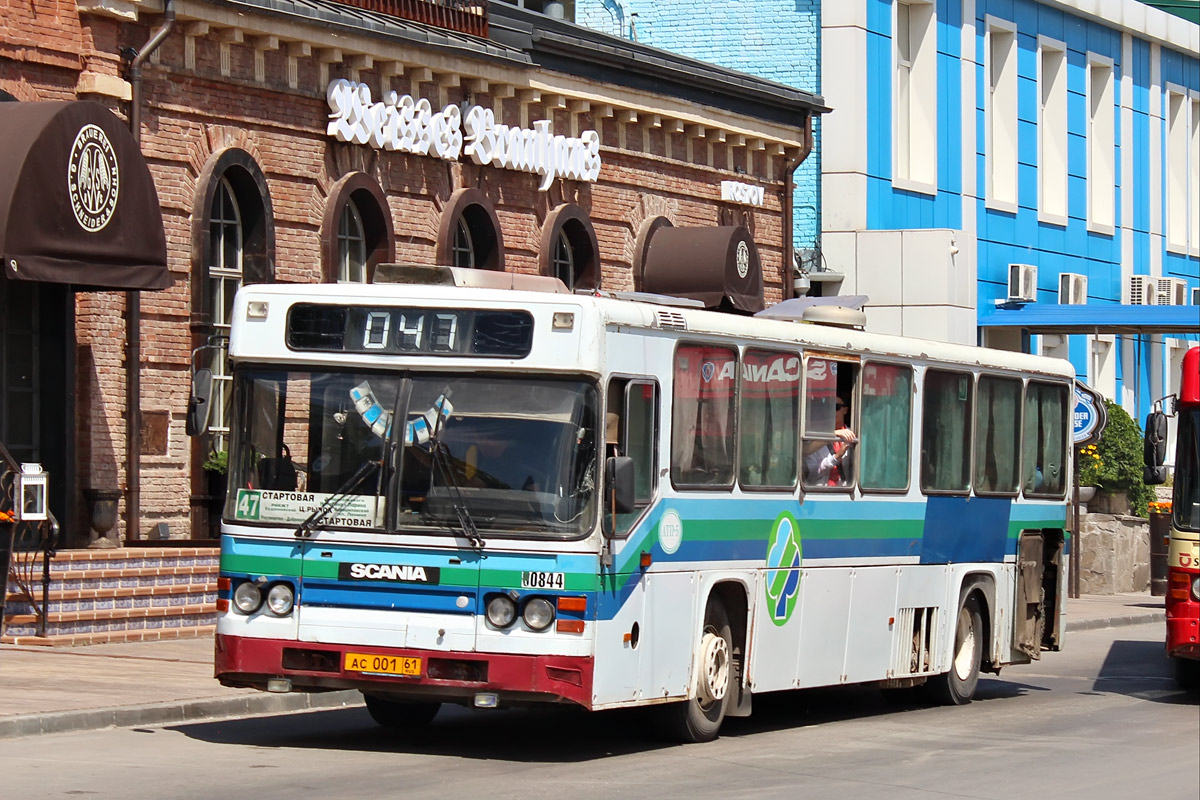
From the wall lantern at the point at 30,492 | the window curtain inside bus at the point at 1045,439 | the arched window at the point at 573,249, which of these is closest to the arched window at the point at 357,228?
the arched window at the point at 573,249

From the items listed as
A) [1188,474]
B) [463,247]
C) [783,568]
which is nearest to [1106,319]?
[463,247]

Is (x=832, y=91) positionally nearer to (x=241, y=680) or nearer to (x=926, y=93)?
(x=926, y=93)

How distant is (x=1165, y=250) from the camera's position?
43969 millimetres

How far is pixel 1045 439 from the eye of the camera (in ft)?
59.6

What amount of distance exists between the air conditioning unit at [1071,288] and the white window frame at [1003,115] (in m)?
1.90

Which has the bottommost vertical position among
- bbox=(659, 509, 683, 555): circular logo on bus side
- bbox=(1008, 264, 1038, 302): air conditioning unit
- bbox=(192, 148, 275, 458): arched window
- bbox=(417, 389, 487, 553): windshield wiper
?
bbox=(659, 509, 683, 555): circular logo on bus side

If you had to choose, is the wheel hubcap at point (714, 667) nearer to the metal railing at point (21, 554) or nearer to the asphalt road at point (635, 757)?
the asphalt road at point (635, 757)

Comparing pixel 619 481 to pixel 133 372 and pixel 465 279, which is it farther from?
pixel 133 372

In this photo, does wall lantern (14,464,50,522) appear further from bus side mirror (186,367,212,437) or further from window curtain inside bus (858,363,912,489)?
window curtain inside bus (858,363,912,489)

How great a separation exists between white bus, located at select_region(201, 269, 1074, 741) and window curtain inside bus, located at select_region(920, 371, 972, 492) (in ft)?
7.42

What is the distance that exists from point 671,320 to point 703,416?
0.70 meters

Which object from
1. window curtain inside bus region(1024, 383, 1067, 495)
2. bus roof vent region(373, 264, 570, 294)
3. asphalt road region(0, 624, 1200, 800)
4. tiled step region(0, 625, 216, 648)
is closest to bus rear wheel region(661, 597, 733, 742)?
asphalt road region(0, 624, 1200, 800)

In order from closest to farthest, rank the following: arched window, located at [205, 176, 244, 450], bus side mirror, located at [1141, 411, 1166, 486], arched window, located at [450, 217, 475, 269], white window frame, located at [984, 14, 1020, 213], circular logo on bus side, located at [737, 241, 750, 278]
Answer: bus side mirror, located at [1141, 411, 1166, 486] → arched window, located at [205, 176, 244, 450] → arched window, located at [450, 217, 475, 269] → circular logo on bus side, located at [737, 241, 750, 278] → white window frame, located at [984, 14, 1020, 213]

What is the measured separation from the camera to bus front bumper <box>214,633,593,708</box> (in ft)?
39.0
